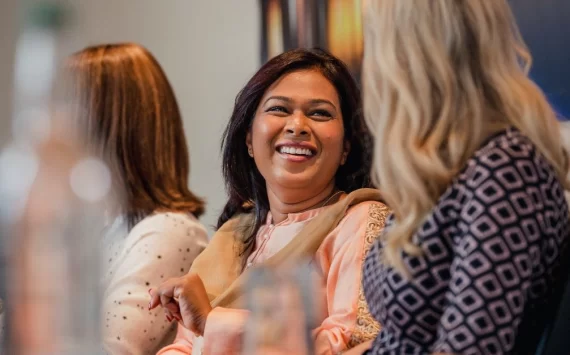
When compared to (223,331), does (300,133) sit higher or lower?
→ higher

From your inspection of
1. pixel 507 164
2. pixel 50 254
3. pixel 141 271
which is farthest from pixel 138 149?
pixel 507 164

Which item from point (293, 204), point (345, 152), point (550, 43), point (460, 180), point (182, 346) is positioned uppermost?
point (550, 43)

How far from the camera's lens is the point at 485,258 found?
112 centimetres

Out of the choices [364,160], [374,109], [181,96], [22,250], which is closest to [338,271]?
[364,160]

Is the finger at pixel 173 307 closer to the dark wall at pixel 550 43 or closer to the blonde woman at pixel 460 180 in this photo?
the blonde woman at pixel 460 180

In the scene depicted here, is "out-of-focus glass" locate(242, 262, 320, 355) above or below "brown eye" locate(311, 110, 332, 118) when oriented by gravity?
below

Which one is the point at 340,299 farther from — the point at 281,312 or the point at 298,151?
the point at 281,312

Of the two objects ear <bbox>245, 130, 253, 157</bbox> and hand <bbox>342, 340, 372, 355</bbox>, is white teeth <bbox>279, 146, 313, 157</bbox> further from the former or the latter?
hand <bbox>342, 340, 372, 355</bbox>

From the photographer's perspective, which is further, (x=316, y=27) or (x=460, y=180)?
(x=316, y=27)

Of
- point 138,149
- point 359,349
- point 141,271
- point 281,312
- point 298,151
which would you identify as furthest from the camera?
point 138,149

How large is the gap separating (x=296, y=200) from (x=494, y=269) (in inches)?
29.4

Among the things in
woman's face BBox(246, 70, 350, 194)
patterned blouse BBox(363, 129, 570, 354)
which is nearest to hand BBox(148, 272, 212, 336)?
woman's face BBox(246, 70, 350, 194)

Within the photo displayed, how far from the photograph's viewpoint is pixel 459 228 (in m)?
1.18

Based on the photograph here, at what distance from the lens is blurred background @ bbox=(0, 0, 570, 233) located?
2.30 m
